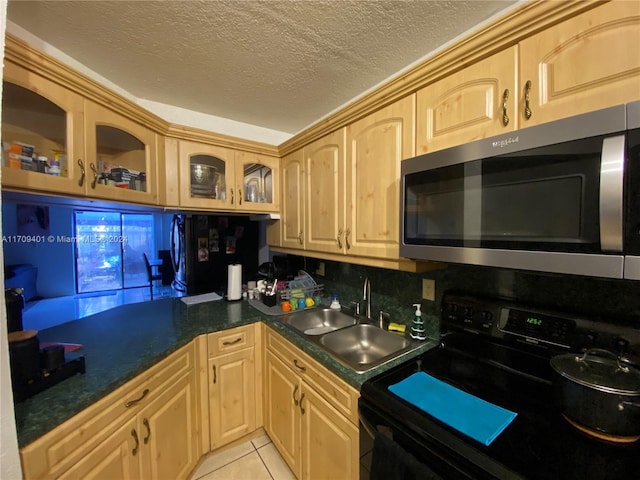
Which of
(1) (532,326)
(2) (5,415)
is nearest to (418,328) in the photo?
(1) (532,326)

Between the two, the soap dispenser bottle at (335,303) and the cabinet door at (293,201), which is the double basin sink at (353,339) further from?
the cabinet door at (293,201)

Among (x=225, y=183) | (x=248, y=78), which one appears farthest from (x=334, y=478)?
(x=248, y=78)

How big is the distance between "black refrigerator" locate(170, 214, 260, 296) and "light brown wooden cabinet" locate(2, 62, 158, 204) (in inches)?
23.6

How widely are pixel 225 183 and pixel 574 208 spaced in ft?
6.36

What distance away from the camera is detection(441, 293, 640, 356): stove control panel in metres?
0.83

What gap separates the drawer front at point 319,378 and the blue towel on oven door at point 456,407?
23 cm

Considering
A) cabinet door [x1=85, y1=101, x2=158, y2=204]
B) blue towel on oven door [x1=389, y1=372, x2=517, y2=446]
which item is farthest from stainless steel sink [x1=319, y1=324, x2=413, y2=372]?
cabinet door [x1=85, y1=101, x2=158, y2=204]

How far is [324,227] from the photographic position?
169 centimetres

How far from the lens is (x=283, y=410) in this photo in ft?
5.08

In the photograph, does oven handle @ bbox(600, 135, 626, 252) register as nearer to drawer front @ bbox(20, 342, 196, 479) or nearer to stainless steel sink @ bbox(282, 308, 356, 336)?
stainless steel sink @ bbox(282, 308, 356, 336)

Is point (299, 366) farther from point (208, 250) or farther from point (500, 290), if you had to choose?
point (208, 250)

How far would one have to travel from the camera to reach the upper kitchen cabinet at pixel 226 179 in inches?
72.0

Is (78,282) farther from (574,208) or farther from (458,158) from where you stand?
(574,208)

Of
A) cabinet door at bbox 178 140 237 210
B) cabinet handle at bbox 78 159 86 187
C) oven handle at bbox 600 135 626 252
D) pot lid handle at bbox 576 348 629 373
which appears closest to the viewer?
oven handle at bbox 600 135 626 252
